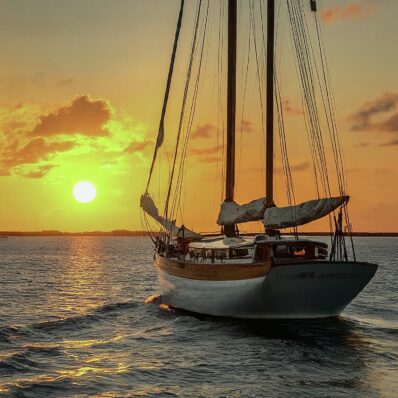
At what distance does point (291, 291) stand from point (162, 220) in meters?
14.1

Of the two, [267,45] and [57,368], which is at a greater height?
[267,45]

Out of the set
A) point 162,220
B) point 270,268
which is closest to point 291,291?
point 270,268

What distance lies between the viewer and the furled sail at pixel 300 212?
1070 inches

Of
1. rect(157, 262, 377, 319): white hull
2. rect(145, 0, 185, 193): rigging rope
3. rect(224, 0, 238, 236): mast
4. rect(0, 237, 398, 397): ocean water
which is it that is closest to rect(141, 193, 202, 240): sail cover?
rect(145, 0, 185, 193): rigging rope

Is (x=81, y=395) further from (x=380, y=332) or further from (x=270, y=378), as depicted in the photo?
(x=380, y=332)

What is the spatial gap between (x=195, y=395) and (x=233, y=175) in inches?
826

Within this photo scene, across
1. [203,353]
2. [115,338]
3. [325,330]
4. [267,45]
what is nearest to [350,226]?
[325,330]

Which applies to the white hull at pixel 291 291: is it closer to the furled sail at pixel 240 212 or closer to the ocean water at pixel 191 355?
the ocean water at pixel 191 355

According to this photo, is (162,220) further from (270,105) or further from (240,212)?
(270,105)

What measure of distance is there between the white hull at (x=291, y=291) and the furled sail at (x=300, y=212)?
244 cm

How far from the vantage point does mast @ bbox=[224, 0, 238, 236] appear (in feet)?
120

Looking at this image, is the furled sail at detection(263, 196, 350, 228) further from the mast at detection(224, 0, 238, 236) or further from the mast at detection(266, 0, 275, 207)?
the mast at detection(224, 0, 238, 236)

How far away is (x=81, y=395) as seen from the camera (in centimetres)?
1759

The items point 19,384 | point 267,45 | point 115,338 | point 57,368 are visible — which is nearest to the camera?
point 19,384
